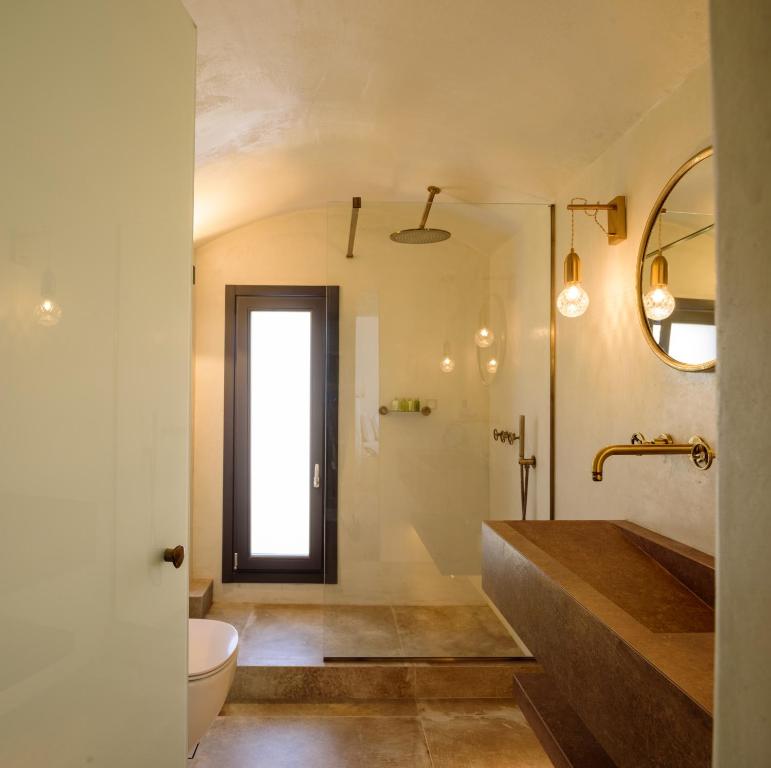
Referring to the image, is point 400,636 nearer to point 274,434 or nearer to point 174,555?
point 274,434

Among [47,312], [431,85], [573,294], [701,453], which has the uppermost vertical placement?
[431,85]

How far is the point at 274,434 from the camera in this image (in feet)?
12.6

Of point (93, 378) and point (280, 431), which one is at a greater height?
point (93, 378)

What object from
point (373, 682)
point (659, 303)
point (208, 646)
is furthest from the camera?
point (373, 682)

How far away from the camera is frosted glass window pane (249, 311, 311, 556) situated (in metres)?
3.82

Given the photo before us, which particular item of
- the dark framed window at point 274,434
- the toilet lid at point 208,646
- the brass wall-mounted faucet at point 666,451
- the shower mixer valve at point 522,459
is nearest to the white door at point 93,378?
the toilet lid at point 208,646

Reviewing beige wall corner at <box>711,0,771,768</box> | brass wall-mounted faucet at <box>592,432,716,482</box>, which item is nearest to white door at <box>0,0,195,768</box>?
beige wall corner at <box>711,0,771,768</box>

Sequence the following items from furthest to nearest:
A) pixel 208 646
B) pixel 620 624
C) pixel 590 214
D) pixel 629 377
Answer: pixel 590 214, pixel 208 646, pixel 629 377, pixel 620 624

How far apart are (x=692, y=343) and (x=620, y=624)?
0.99 metres

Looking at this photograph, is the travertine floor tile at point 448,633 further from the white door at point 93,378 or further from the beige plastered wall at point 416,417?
the white door at point 93,378

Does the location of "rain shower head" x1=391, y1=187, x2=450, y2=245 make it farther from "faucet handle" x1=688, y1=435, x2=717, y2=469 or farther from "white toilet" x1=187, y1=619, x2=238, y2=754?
"white toilet" x1=187, y1=619, x2=238, y2=754

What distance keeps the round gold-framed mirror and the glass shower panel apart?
98 cm

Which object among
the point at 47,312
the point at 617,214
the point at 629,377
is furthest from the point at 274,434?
the point at 47,312

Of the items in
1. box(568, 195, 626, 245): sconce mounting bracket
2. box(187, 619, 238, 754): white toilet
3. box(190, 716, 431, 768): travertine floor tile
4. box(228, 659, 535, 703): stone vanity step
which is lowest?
box(190, 716, 431, 768): travertine floor tile
